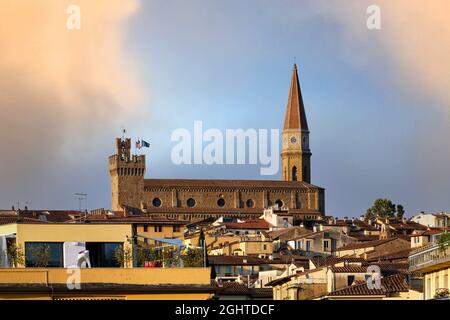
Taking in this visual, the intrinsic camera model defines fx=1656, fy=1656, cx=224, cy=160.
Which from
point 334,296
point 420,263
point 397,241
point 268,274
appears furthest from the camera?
point 397,241

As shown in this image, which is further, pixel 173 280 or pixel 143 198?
pixel 143 198

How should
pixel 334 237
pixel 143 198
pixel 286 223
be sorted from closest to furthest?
pixel 334 237, pixel 286 223, pixel 143 198

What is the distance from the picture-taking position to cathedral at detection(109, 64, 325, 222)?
156m

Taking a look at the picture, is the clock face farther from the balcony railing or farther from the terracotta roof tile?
the balcony railing

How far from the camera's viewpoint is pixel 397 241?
83125mm

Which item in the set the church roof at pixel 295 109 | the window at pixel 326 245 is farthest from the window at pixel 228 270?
the church roof at pixel 295 109

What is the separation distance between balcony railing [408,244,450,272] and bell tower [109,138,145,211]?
126108 mm

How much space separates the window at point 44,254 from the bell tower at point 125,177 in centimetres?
13011

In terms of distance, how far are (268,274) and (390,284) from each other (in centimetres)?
2982

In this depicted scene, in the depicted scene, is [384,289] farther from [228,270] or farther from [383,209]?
[383,209]

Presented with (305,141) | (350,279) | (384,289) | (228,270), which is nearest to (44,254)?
(384,289)

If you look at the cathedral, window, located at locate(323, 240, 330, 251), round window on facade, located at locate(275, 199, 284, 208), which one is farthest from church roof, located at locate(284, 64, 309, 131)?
window, located at locate(323, 240, 330, 251)

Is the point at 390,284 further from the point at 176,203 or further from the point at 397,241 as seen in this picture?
the point at 176,203
